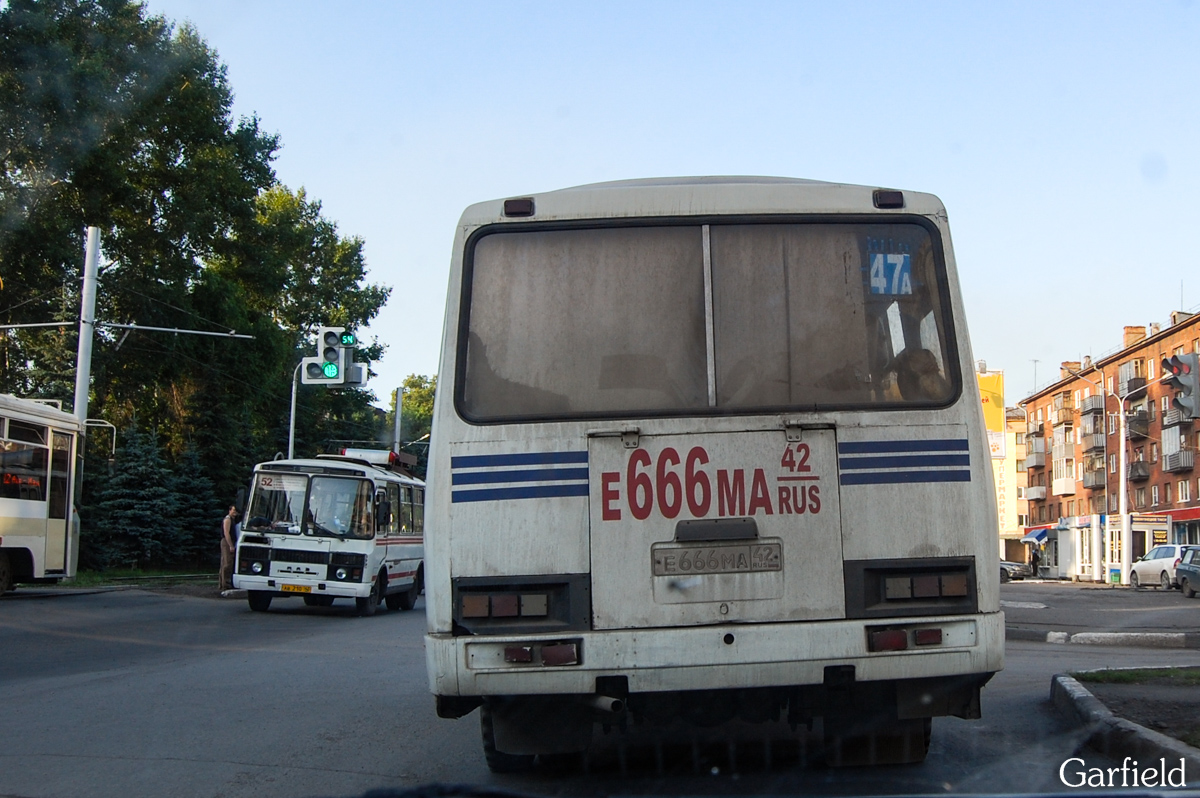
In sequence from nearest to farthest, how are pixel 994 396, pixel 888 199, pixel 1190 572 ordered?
pixel 888 199 < pixel 1190 572 < pixel 994 396

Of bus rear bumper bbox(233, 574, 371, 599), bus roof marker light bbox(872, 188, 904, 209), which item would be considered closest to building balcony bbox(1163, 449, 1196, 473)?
bus rear bumper bbox(233, 574, 371, 599)

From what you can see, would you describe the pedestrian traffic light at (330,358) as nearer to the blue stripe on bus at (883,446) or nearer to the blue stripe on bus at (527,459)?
the blue stripe on bus at (527,459)

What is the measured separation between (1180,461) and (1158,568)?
32174 millimetres

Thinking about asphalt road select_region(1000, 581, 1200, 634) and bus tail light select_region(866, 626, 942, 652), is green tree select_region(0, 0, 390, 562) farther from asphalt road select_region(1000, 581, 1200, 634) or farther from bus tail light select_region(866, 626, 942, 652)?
bus tail light select_region(866, 626, 942, 652)

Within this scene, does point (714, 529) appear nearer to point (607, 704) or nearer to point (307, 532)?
point (607, 704)

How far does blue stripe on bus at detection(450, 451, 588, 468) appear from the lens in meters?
5.70

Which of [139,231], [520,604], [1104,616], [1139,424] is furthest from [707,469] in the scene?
[1139,424]

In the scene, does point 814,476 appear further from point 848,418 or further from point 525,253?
point 525,253

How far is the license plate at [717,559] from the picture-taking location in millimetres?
5566

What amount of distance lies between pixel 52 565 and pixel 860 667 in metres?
20.8

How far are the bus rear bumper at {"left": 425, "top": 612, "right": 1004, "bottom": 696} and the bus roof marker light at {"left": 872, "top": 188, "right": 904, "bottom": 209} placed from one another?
6.34 feet

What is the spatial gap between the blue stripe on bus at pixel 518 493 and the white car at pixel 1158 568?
41.0 metres

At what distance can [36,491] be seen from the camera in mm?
22422

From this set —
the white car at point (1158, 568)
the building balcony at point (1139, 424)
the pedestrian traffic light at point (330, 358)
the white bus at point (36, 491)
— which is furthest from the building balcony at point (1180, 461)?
the white bus at point (36, 491)
